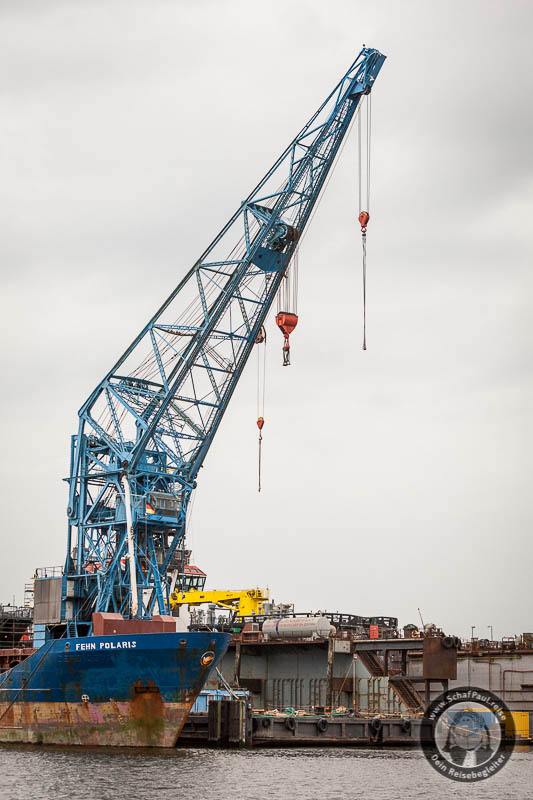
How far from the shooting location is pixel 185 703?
60.2 m

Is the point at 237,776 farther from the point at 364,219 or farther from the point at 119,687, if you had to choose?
the point at 364,219

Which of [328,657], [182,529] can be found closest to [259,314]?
[182,529]

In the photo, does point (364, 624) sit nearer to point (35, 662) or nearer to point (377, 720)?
point (377, 720)

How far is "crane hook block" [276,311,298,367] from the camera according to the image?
75.8 metres

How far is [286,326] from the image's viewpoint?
7588cm

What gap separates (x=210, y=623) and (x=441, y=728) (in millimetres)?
24937

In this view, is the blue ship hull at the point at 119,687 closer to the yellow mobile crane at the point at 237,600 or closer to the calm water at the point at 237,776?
the calm water at the point at 237,776

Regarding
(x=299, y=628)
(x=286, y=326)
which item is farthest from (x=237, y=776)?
(x=286, y=326)

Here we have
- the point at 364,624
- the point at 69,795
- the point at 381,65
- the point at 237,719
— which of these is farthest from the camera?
the point at 364,624

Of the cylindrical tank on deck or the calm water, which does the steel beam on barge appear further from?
the calm water

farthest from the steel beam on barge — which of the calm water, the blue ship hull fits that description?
the blue ship hull

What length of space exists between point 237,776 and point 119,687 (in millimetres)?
11319

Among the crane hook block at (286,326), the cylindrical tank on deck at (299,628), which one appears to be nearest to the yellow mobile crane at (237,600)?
the cylindrical tank on deck at (299,628)

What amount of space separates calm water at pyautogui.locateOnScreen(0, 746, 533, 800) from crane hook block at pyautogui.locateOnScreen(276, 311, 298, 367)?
80.9 feet
